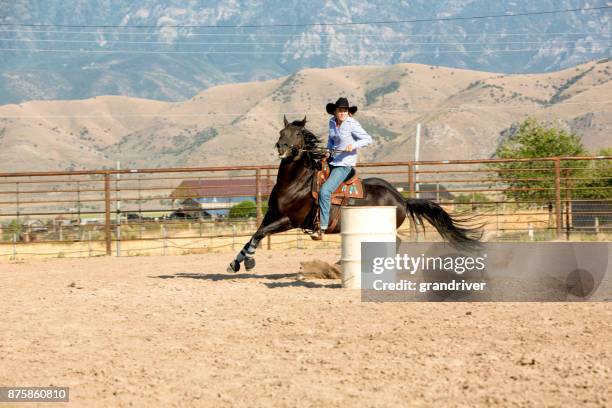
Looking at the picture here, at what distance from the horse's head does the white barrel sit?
41.6 inches

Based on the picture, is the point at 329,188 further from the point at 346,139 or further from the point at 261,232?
the point at 261,232

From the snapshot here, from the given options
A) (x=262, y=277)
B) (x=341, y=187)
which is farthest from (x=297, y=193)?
(x=262, y=277)

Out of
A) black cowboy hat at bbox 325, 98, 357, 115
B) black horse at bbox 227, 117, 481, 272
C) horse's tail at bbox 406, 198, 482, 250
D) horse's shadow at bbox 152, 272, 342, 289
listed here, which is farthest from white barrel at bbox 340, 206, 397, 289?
horse's tail at bbox 406, 198, 482, 250

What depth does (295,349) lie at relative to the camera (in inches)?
266

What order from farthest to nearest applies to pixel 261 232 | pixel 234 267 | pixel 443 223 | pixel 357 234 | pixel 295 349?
pixel 443 223, pixel 234 267, pixel 261 232, pixel 357 234, pixel 295 349

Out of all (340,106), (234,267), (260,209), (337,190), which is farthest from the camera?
(260,209)

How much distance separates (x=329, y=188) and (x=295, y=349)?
4185 mm

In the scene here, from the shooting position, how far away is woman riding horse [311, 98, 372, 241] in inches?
422

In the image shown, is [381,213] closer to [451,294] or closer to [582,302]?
[451,294]

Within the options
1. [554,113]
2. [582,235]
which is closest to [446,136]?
[554,113]

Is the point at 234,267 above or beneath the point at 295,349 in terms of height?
above

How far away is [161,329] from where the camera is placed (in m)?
7.64

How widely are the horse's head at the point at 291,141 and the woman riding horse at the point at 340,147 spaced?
0.33 metres

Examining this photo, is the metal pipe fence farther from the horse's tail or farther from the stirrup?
the stirrup
